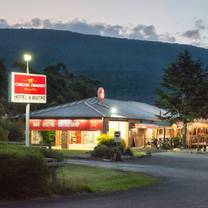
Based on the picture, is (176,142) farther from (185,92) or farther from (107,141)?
(107,141)

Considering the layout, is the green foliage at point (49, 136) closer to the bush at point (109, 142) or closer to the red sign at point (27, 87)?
the bush at point (109, 142)

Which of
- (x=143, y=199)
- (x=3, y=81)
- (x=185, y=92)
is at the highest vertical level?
(x=3, y=81)

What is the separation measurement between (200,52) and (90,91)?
77331 millimetres

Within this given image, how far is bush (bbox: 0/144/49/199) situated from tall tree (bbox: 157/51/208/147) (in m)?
42.3

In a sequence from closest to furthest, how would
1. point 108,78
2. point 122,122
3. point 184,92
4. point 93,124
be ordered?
point 93,124 → point 122,122 → point 184,92 → point 108,78

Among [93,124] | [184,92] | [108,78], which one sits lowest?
[93,124]

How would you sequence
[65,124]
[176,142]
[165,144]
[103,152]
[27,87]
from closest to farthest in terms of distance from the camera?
[27,87]
[103,152]
[65,124]
[165,144]
[176,142]

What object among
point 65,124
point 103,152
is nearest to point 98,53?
point 65,124

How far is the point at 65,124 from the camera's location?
49.2 m

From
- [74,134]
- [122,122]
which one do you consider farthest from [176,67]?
[74,134]

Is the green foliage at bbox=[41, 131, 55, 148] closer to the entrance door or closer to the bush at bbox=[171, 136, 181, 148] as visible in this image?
the entrance door

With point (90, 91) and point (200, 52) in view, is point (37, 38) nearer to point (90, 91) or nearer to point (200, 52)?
point (200, 52)

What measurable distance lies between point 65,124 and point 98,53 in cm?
11712

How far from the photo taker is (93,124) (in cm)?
4738
